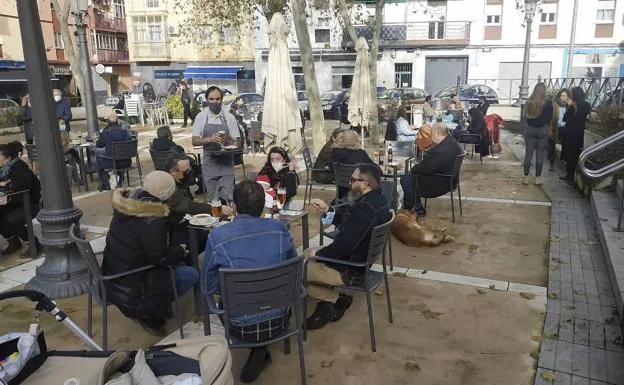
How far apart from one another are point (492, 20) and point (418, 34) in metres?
4.62

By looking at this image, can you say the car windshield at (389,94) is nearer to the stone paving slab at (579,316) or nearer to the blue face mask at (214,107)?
the stone paving slab at (579,316)

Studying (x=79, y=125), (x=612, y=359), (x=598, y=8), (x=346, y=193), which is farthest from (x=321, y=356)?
(x=598, y=8)

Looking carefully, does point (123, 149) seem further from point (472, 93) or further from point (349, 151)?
point (472, 93)

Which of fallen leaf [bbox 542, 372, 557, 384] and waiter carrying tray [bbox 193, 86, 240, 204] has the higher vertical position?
waiter carrying tray [bbox 193, 86, 240, 204]

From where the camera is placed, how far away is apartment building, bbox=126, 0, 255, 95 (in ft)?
123

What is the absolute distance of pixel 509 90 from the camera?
3164 cm

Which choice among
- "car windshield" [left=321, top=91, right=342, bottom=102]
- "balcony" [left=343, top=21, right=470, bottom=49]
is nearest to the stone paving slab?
"car windshield" [left=321, top=91, right=342, bottom=102]

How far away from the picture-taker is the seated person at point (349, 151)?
6.46 m

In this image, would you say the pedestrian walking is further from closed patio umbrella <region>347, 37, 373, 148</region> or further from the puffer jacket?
the puffer jacket

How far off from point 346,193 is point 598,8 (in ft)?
102

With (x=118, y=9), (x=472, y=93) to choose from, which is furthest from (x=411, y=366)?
(x=118, y=9)

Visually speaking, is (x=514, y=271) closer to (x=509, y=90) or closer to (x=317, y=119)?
(x=317, y=119)

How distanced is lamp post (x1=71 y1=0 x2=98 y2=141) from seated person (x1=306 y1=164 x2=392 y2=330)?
7.98 metres

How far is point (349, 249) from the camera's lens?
3.76 meters
